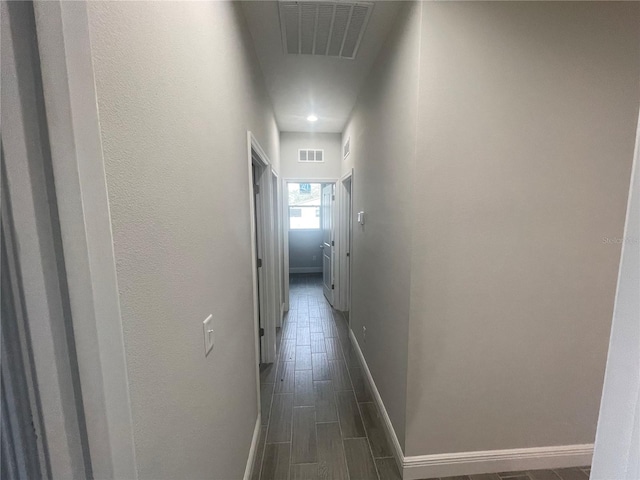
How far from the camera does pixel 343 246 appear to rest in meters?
4.06

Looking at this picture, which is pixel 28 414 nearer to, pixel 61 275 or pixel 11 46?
pixel 61 275

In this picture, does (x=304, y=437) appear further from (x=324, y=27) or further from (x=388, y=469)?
(x=324, y=27)

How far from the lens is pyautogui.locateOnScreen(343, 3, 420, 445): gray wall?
1.49 m

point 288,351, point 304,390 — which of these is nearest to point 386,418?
point 304,390

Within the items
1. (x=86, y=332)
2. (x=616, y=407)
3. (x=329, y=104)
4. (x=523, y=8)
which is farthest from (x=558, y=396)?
(x=329, y=104)

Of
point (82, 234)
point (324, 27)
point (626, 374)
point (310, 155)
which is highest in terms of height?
point (324, 27)

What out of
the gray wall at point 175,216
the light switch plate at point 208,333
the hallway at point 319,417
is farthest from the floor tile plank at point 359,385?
the light switch plate at point 208,333

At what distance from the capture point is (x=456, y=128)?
4.54 feet

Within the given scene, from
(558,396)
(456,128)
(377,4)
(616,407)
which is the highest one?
(377,4)

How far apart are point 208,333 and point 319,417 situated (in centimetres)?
156

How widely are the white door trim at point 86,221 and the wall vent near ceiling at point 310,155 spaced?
367 centimetres

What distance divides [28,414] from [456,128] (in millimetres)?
1737

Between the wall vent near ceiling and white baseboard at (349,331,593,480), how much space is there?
3.46 meters

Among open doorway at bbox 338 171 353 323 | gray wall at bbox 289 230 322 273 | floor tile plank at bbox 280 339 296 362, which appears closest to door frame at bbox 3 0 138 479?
floor tile plank at bbox 280 339 296 362
